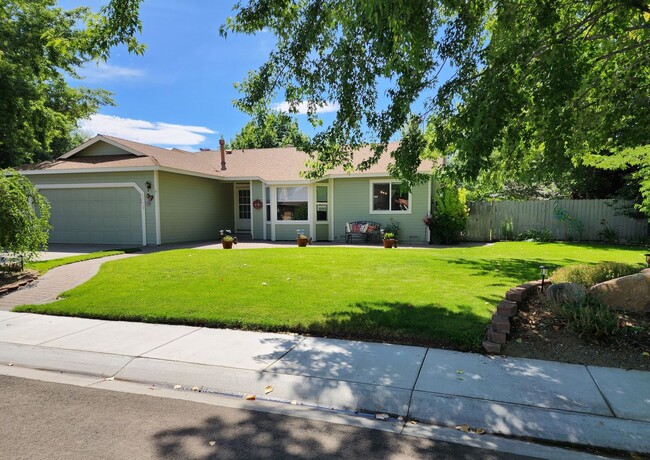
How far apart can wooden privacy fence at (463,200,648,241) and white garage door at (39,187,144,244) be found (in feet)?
48.2

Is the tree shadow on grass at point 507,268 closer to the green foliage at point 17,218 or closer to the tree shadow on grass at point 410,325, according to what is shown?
the tree shadow on grass at point 410,325

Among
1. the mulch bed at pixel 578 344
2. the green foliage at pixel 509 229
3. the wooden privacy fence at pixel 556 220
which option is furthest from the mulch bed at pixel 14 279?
the green foliage at pixel 509 229

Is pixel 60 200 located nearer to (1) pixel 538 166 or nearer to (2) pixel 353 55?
(2) pixel 353 55

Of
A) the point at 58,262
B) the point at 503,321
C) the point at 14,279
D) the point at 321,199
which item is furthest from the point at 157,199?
the point at 503,321

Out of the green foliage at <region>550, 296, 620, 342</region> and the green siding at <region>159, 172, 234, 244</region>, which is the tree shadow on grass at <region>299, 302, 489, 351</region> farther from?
the green siding at <region>159, 172, 234, 244</region>

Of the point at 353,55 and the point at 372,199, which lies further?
the point at 372,199

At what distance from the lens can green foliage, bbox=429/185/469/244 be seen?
16.5 meters

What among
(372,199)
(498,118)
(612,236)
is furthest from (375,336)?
(612,236)

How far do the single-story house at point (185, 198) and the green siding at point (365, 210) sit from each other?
4cm

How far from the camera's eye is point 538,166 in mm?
7387

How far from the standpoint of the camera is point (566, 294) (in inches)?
220

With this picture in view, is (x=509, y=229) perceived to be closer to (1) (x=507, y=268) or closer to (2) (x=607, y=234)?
(2) (x=607, y=234)

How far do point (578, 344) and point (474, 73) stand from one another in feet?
13.0

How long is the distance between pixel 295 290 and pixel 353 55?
4177 mm
